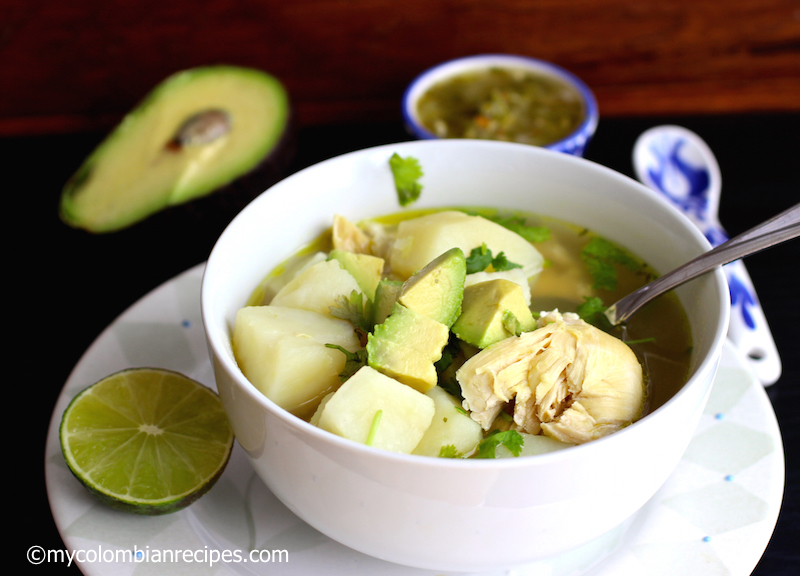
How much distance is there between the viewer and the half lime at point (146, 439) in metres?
1.23

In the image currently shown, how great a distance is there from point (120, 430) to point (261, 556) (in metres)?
0.38

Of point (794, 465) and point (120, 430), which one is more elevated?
point (120, 430)

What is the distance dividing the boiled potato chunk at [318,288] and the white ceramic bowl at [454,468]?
0.33ft

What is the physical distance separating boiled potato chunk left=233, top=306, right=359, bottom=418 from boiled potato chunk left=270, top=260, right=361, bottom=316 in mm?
59

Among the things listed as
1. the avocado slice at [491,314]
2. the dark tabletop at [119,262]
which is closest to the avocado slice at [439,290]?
the avocado slice at [491,314]

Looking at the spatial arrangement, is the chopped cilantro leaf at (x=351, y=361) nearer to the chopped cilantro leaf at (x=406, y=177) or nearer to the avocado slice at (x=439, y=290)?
the avocado slice at (x=439, y=290)

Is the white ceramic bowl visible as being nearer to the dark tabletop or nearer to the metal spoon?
the metal spoon

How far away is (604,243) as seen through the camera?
159cm

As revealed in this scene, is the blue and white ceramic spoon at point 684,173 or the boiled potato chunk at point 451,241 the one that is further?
the blue and white ceramic spoon at point 684,173

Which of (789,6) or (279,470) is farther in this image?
(789,6)

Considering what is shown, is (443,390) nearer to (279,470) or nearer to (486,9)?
(279,470)

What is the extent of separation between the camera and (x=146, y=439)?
134cm

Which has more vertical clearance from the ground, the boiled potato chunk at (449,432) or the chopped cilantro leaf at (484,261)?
the chopped cilantro leaf at (484,261)

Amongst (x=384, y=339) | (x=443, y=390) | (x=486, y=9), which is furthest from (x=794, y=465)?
(x=486, y=9)
